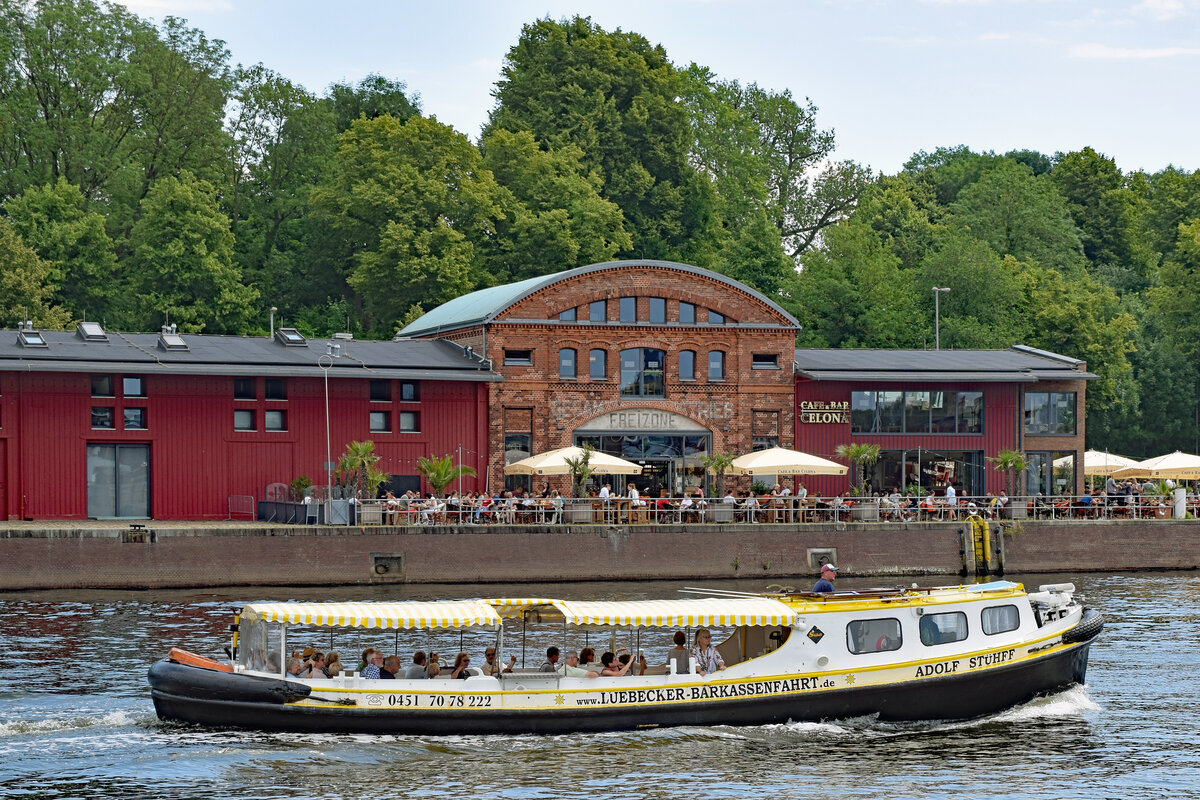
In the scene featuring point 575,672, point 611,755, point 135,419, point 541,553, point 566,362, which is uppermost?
point 566,362

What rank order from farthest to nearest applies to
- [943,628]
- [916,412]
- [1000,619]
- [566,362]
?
[916,412] < [566,362] < [1000,619] < [943,628]

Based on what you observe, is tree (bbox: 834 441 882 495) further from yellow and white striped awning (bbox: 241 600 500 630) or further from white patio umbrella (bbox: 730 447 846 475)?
yellow and white striped awning (bbox: 241 600 500 630)

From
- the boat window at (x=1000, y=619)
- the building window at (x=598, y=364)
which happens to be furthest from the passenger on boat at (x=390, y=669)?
the building window at (x=598, y=364)

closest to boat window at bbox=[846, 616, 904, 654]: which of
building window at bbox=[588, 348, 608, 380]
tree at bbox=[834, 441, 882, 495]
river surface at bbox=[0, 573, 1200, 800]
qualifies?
river surface at bbox=[0, 573, 1200, 800]

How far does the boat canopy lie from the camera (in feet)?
104

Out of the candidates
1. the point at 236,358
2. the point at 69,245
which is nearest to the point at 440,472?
the point at 236,358

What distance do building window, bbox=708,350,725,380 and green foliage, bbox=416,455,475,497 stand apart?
41.2 feet

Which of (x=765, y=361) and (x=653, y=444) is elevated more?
(x=765, y=361)

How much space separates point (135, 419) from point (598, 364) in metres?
18.5

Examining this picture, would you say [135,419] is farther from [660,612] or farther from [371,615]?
[660,612]

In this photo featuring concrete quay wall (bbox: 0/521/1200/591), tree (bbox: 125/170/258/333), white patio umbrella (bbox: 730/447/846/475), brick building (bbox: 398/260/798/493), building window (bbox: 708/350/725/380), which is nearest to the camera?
concrete quay wall (bbox: 0/521/1200/591)

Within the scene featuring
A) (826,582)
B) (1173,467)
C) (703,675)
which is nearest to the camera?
(703,675)

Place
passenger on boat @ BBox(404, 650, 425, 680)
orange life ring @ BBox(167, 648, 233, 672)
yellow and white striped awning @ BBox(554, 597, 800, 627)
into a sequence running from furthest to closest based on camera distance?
yellow and white striped awning @ BBox(554, 597, 800, 627)
passenger on boat @ BBox(404, 650, 425, 680)
orange life ring @ BBox(167, 648, 233, 672)

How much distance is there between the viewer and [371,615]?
31.4m
